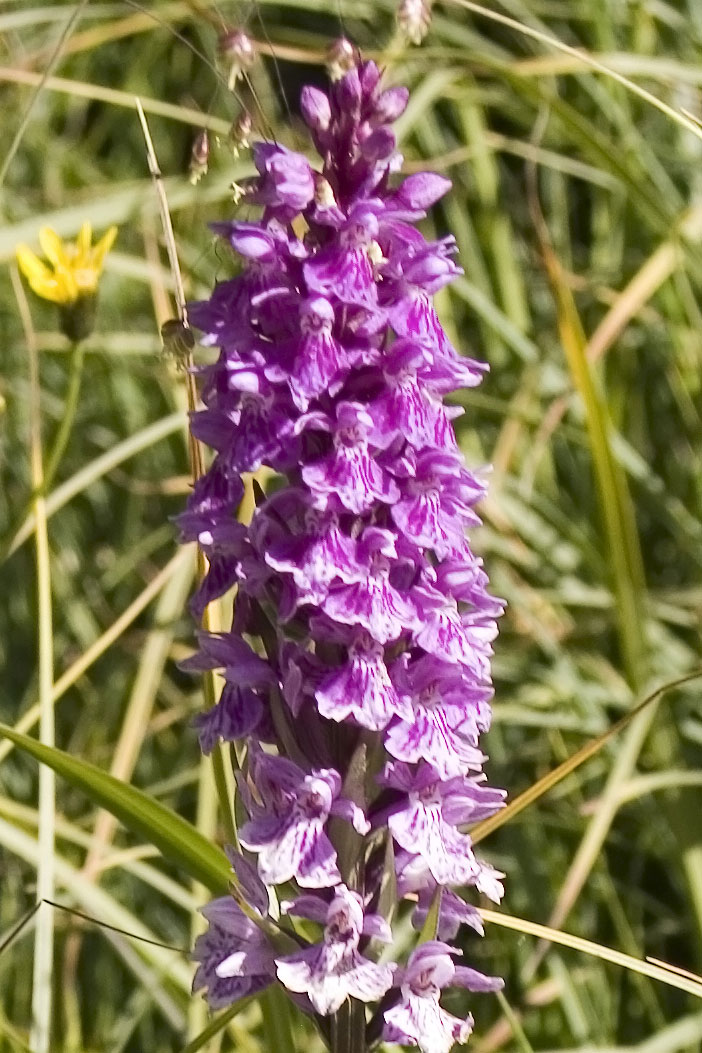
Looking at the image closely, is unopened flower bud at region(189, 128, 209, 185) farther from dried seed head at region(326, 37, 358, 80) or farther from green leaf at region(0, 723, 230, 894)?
green leaf at region(0, 723, 230, 894)

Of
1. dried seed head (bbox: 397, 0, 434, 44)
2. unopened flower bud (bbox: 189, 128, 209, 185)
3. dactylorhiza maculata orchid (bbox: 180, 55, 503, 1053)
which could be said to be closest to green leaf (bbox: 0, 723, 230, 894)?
dactylorhiza maculata orchid (bbox: 180, 55, 503, 1053)

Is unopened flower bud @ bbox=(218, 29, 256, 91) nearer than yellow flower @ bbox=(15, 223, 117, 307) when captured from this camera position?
Yes

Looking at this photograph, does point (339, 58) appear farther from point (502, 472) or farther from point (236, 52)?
point (502, 472)

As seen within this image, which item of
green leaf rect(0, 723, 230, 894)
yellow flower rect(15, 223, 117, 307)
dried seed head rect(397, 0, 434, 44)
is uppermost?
yellow flower rect(15, 223, 117, 307)

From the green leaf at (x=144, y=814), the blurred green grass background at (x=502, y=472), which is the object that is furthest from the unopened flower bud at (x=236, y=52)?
the blurred green grass background at (x=502, y=472)

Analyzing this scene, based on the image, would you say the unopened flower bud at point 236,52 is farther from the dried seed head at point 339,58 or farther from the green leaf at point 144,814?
the green leaf at point 144,814

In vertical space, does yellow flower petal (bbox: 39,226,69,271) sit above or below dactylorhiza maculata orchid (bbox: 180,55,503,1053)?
above

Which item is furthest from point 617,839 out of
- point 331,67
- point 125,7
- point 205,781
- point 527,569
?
point 125,7

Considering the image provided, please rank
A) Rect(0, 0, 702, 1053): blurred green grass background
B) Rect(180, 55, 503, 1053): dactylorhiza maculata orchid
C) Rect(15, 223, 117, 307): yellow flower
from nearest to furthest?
Rect(180, 55, 503, 1053): dactylorhiza maculata orchid
Rect(15, 223, 117, 307): yellow flower
Rect(0, 0, 702, 1053): blurred green grass background

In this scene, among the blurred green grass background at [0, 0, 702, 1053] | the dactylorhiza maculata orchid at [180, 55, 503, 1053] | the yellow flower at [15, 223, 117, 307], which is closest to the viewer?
the dactylorhiza maculata orchid at [180, 55, 503, 1053]
